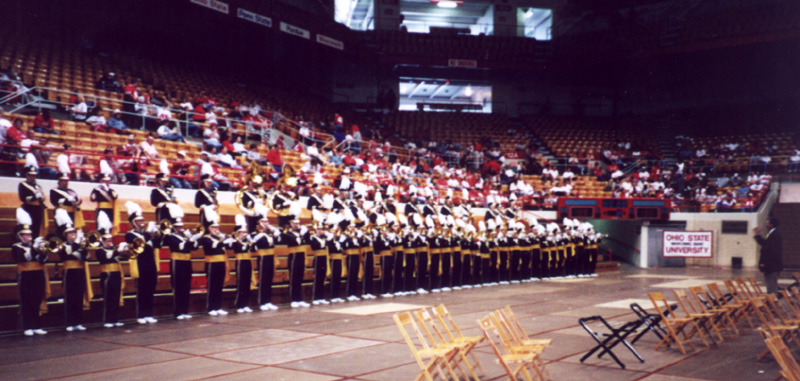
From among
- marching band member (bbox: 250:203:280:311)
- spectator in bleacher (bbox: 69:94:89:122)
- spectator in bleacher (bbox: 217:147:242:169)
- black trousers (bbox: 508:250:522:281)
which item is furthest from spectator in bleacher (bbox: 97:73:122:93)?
black trousers (bbox: 508:250:522:281)

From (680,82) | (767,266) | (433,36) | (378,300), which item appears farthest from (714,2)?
(378,300)

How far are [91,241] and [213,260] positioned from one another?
1996 millimetres

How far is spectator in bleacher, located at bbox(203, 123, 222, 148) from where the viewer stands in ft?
52.1

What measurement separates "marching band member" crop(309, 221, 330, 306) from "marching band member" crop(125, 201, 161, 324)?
10.8 feet

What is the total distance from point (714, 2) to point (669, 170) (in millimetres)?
10564

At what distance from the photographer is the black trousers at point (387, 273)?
1423 centimetres

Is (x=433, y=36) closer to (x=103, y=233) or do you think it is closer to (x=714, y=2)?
(x=714, y=2)

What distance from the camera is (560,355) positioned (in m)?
7.52

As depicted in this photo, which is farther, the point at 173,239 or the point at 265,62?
the point at 265,62

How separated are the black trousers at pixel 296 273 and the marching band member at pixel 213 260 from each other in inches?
62.6

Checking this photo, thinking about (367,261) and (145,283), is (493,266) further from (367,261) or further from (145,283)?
(145,283)

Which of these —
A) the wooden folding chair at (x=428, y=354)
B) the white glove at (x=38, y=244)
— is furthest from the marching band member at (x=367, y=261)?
the wooden folding chair at (x=428, y=354)

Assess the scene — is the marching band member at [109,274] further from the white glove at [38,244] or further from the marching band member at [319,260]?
the marching band member at [319,260]


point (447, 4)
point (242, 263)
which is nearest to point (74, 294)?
point (242, 263)
